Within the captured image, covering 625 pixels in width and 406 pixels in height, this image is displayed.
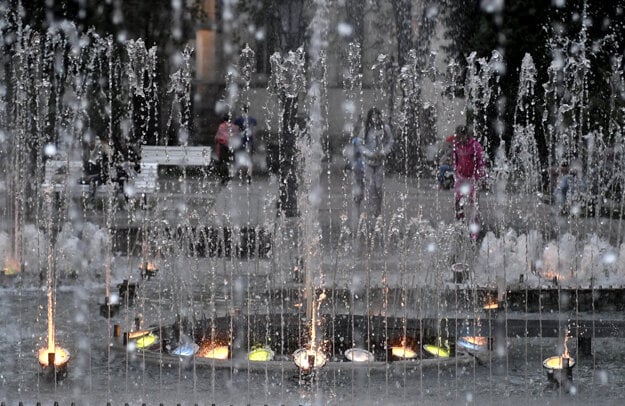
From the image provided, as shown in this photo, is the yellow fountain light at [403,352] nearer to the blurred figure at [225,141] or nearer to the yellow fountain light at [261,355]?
the yellow fountain light at [261,355]

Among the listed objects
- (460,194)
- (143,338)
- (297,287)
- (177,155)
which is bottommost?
(143,338)

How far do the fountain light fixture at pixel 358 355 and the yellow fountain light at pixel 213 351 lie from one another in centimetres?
74

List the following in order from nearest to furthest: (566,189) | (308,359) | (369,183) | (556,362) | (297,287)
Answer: (308,359), (556,362), (297,287), (369,183), (566,189)

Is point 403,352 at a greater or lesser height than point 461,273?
lesser

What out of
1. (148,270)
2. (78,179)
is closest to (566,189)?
(78,179)

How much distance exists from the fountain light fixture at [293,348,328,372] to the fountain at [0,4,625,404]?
0.04 ft

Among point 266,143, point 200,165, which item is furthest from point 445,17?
point 200,165

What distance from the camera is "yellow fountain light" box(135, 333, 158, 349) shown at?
710 cm

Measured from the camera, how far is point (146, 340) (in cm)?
720

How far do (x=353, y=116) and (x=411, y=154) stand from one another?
8.87ft

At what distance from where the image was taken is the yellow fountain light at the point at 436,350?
6927mm

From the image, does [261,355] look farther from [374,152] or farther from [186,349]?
[374,152]

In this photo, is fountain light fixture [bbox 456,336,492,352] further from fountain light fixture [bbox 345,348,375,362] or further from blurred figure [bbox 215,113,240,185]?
blurred figure [bbox 215,113,240,185]

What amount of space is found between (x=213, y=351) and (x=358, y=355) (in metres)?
0.89
